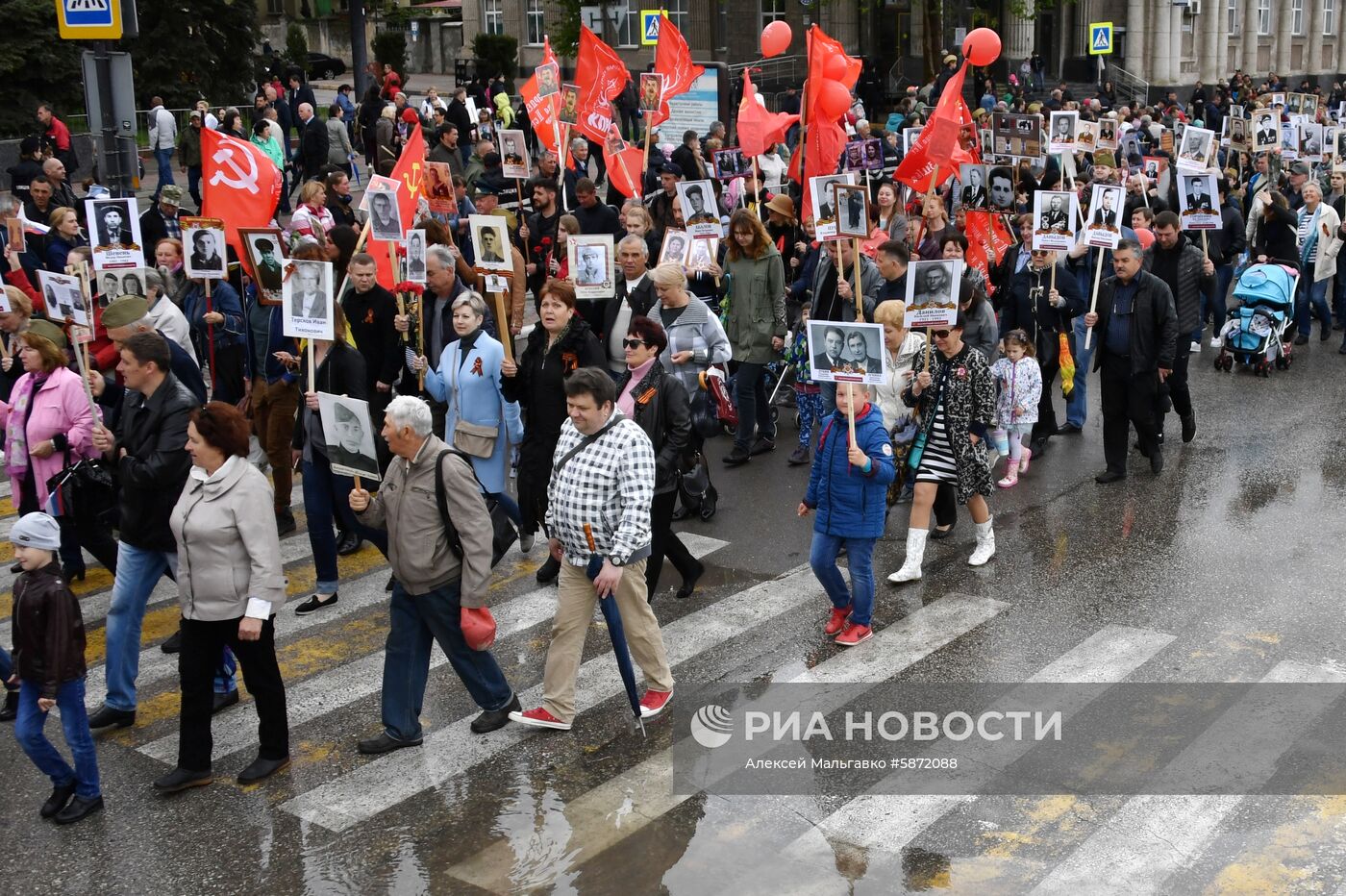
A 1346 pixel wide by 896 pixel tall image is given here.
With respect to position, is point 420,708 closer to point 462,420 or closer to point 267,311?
point 462,420

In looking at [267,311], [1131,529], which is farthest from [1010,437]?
[267,311]

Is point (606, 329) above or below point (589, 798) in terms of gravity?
above

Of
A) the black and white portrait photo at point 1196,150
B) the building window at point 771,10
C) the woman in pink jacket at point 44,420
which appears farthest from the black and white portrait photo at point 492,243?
the building window at point 771,10

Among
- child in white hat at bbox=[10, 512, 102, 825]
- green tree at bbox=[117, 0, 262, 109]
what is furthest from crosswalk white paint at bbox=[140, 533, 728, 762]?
green tree at bbox=[117, 0, 262, 109]

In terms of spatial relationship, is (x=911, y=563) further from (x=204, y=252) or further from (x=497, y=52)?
(x=497, y=52)

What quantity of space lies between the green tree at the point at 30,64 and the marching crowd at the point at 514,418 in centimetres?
1588

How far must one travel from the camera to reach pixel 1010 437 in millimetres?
11289

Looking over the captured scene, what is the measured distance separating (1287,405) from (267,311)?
8.92m

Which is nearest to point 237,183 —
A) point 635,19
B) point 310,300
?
point 310,300

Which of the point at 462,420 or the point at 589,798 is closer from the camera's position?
the point at 589,798

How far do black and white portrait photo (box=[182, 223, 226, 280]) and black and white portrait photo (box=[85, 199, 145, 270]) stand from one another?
3.08ft

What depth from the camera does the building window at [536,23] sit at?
53.7m

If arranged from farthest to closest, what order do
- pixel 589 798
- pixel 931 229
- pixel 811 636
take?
pixel 931 229 < pixel 811 636 < pixel 589 798

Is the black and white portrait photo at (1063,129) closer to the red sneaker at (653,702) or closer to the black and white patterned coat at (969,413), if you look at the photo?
the black and white patterned coat at (969,413)
